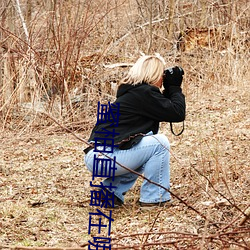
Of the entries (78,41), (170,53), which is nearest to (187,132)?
(78,41)

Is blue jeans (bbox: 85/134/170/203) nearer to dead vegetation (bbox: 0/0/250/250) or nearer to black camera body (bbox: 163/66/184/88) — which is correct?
dead vegetation (bbox: 0/0/250/250)

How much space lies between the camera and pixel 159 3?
1077cm

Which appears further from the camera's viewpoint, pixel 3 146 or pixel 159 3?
pixel 159 3

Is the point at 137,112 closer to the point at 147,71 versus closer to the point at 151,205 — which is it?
the point at 147,71

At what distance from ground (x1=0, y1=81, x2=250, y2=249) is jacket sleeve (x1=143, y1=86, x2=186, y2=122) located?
324mm

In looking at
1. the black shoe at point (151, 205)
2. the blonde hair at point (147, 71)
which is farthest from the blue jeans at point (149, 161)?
the blonde hair at point (147, 71)

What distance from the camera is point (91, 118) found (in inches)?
281

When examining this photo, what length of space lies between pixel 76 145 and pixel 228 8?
5.32 metres

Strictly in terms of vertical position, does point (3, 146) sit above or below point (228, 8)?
below

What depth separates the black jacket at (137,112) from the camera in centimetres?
399

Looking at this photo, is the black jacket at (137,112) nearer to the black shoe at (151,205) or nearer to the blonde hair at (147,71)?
the blonde hair at (147,71)

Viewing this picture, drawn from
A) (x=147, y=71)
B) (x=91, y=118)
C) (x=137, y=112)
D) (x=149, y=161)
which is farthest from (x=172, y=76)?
(x=91, y=118)

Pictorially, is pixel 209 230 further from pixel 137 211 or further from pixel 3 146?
pixel 3 146

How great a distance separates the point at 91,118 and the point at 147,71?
3.19 meters
